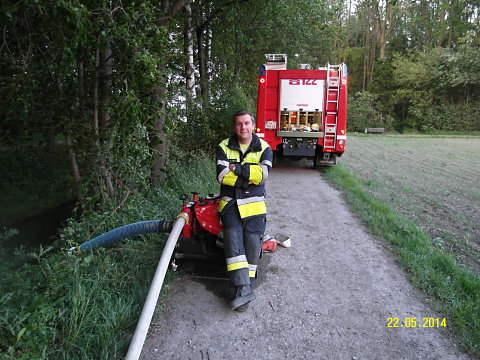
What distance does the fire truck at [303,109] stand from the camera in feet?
32.9

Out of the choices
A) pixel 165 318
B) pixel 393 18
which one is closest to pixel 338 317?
pixel 165 318

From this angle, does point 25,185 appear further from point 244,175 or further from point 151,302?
point 151,302

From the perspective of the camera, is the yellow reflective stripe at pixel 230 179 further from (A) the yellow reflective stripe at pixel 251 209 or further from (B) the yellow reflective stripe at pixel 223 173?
(A) the yellow reflective stripe at pixel 251 209

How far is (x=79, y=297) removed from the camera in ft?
8.49

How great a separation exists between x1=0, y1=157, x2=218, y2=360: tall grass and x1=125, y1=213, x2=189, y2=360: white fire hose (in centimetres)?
23

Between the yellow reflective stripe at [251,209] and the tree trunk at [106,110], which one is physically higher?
the tree trunk at [106,110]

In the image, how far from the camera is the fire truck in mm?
10023

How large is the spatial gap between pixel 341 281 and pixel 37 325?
272cm

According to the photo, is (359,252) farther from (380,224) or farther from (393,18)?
(393,18)

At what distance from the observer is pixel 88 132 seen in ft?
12.9

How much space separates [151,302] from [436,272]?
2.99 m

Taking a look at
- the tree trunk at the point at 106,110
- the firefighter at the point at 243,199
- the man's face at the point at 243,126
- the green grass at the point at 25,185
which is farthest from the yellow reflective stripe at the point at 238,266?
the green grass at the point at 25,185

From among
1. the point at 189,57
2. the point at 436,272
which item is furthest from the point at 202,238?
the point at 189,57

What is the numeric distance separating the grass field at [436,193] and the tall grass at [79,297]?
3841 millimetres
